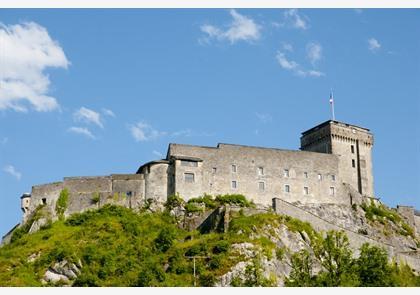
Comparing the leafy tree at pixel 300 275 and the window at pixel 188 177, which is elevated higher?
the window at pixel 188 177

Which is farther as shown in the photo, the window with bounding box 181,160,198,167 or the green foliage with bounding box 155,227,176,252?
the window with bounding box 181,160,198,167

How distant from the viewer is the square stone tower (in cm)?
7550

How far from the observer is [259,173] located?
69062 mm

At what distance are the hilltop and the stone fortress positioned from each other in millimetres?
1196

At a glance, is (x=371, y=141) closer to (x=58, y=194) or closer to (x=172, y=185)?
(x=172, y=185)

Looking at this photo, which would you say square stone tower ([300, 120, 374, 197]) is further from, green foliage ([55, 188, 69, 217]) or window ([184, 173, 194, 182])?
green foliage ([55, 188, 69, 217])

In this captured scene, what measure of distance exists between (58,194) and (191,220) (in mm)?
11420

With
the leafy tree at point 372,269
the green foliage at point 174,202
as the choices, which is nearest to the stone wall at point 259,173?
the green foliage at point 174,202

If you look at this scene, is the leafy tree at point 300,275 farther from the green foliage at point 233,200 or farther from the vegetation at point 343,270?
the green foliage at point 233,200

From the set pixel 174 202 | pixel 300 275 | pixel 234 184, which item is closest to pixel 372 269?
pixel 300 275

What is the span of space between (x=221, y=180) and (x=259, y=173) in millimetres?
3558

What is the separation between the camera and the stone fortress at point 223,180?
66062mm

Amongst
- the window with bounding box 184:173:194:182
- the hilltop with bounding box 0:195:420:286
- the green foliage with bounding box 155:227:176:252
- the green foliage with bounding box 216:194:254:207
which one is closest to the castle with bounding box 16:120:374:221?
the window with bounding box 184:173:194:182

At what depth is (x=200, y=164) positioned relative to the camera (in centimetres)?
6731
